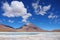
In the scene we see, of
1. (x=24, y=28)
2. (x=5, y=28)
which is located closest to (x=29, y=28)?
(x=24, y=28)

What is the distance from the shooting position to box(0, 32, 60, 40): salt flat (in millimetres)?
2371

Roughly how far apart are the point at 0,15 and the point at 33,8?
529 millimetres

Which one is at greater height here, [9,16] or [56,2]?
[56,2]

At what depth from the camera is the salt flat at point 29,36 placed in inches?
93.4

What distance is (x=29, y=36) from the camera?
2.40 m

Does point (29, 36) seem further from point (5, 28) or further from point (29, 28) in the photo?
point (5, 28)

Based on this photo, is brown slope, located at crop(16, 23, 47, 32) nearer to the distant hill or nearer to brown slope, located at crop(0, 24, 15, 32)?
the distant hill

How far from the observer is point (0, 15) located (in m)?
2.40

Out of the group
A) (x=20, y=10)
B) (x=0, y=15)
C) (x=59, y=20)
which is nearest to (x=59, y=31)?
(x=59, y=20)

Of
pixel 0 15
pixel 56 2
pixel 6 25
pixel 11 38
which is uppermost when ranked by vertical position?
pixel 56 2

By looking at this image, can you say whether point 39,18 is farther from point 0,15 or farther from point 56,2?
point 0,15

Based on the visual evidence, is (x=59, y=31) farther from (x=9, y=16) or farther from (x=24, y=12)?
(x=9, y=16)

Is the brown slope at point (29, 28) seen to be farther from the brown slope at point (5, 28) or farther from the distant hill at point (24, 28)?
the brown slope at point (5, 28)

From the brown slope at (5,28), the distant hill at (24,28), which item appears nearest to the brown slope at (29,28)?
the distant hill at (24,28)
